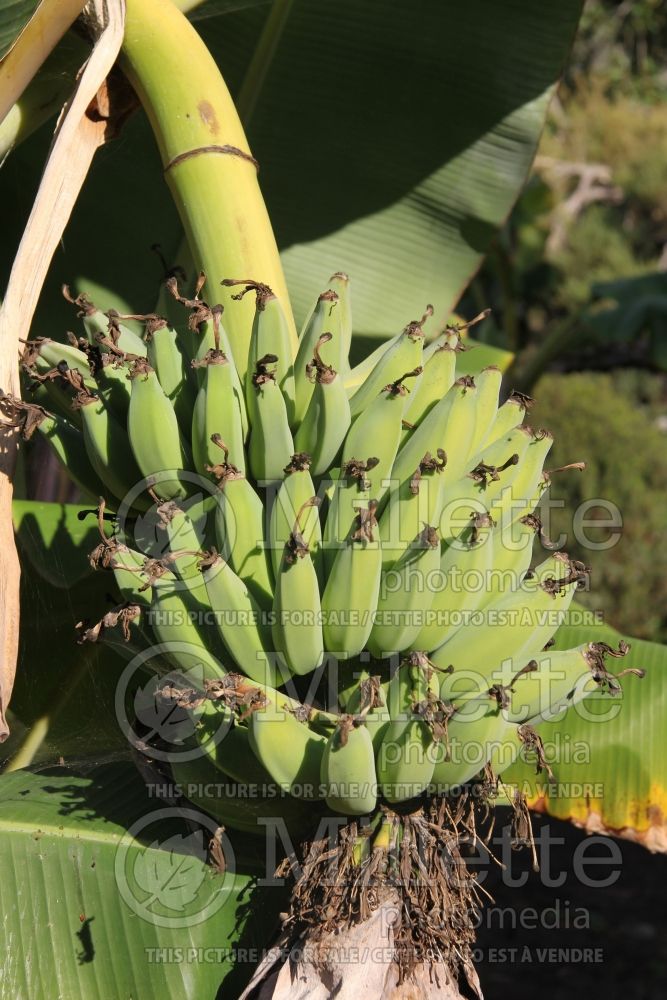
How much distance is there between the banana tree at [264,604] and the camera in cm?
103

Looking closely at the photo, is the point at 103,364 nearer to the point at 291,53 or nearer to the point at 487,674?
the point at 487,674

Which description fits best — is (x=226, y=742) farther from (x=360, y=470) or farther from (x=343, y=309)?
(x=343, y=309)

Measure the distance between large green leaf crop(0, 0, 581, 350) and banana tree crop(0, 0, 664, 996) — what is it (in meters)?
0.42

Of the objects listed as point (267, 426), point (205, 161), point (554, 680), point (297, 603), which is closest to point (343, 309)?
point (267, 426)

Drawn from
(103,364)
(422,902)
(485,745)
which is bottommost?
(422,902)

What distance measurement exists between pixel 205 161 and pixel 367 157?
2.66 ft

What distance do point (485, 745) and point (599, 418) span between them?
4935mm

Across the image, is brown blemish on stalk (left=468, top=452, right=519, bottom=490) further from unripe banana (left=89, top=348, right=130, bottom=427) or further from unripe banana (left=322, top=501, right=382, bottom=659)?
unripe banana (left=89, top=348, right=130, bottom=427)

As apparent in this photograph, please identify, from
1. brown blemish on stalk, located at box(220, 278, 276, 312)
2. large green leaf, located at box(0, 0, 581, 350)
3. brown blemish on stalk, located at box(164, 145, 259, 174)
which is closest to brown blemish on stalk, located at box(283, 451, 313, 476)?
brown blemish on stalk, located at box(220, 278, 276, 312)

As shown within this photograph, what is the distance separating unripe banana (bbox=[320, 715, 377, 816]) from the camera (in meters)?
0.96

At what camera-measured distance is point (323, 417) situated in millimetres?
1103

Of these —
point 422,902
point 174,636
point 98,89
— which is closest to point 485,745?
point 422,902

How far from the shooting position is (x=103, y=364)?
3.85ft

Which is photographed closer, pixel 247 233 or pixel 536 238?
pixel 247 233
